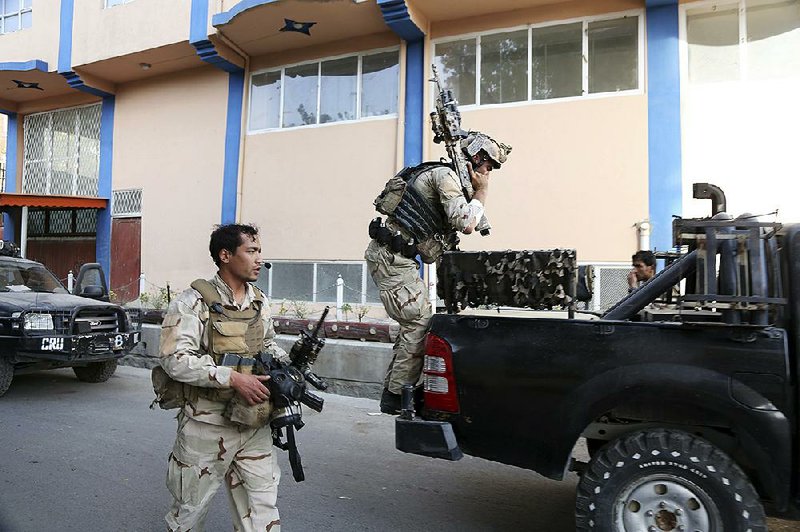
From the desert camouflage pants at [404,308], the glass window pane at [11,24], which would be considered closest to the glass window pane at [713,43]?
the desert camouflage pants at [404,308]

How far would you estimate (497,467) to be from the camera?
175 inches

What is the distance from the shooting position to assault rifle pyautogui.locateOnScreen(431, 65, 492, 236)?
3.52 metres

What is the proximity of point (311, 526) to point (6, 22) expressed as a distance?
15.8 m

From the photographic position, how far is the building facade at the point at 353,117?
306 inches

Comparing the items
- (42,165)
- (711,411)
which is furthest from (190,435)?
(42,165)

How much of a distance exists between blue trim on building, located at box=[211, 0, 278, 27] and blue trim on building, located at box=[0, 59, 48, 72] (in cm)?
513

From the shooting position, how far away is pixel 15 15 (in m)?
13.8

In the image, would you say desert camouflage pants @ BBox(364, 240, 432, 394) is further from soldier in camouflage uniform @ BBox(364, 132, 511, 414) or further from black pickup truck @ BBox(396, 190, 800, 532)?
black pickup truck @ BBox(396, 190, 800, 532)

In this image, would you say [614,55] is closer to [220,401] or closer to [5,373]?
[220,401]

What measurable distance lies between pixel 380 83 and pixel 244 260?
8.04 meters

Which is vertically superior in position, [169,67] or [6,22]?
[6,22]

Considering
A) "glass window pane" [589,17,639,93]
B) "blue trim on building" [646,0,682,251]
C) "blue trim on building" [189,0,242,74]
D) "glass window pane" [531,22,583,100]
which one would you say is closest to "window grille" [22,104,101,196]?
"blue trim on building" [189,0,242,74]

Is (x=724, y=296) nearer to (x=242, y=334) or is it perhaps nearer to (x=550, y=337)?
(x=550, y=337)

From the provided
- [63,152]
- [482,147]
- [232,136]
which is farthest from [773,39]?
[63,152]
